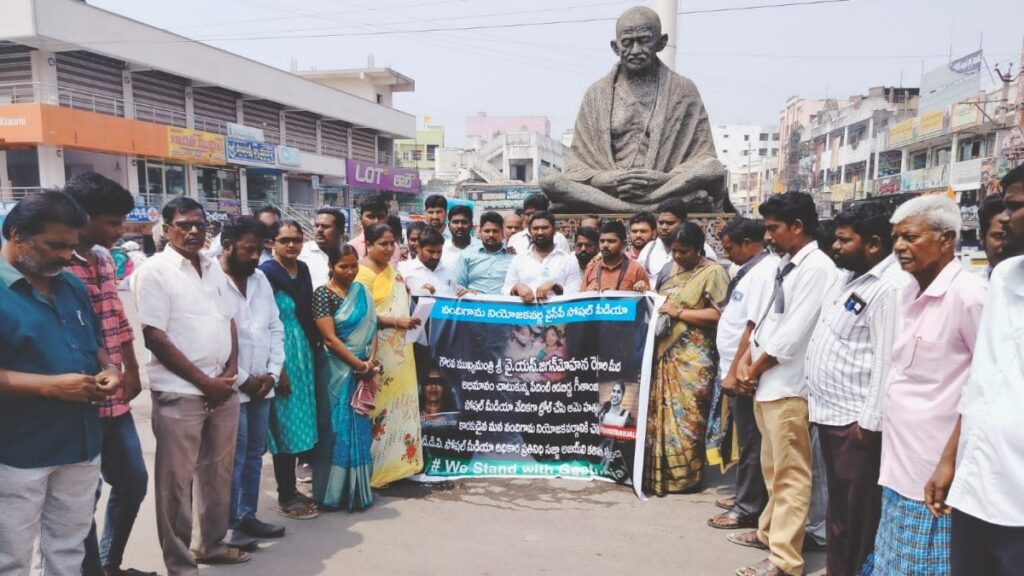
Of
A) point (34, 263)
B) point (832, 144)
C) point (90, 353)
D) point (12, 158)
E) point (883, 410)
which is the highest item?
point (832, 144)

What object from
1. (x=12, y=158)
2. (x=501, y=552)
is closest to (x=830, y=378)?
(x=501, y=552)

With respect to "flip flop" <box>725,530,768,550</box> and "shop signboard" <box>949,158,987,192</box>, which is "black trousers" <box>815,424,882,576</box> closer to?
"flip flop" <box>725,530,768,550</box>

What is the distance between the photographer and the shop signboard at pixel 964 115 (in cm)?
2778

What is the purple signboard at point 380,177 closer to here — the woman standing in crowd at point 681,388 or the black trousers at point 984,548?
the woman standing in crowd at point 681,388

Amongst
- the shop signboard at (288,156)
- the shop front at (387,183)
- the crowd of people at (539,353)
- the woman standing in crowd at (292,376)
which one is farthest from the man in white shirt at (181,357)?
the shop front at (387,183)

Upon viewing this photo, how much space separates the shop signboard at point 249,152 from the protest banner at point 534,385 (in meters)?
23.5

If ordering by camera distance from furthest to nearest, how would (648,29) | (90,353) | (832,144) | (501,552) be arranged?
(832,144), (648,29), (501,552), (90,353)

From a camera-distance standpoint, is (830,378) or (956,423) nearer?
(956,423)

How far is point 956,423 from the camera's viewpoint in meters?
1.99

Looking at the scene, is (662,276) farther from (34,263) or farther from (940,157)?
(940,157)

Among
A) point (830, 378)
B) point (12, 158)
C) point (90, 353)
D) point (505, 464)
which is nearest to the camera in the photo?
point (90, 353)

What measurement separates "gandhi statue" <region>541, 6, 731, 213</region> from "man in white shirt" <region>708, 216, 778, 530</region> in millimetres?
3198

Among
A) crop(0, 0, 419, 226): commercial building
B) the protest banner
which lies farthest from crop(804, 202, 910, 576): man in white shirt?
crop(0, 0, 419, 226): commercial building

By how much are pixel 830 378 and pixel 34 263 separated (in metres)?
2.97
